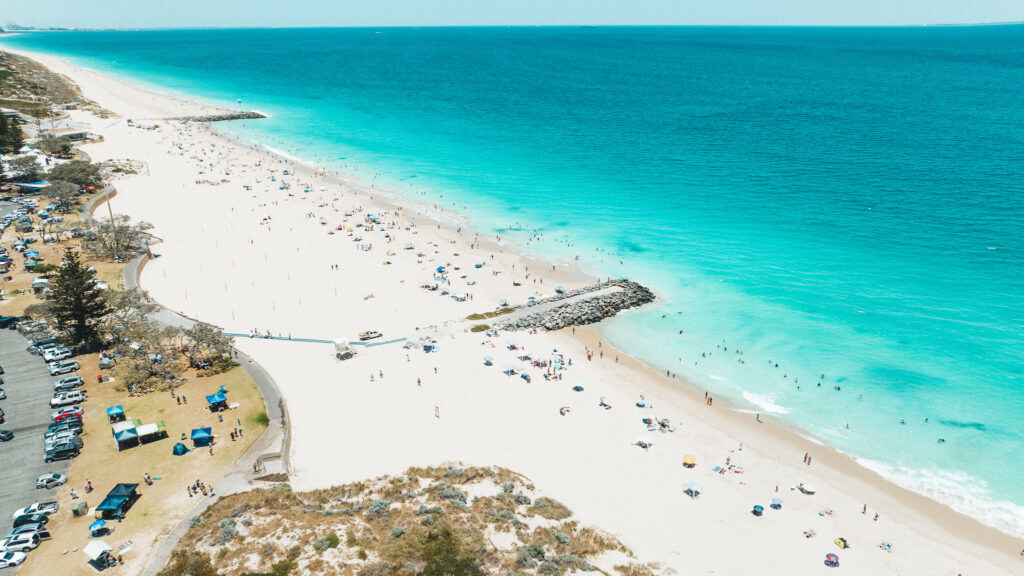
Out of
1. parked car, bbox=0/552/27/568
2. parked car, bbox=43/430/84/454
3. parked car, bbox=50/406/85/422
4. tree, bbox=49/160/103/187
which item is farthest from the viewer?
tree, bbox=49/160/103/187

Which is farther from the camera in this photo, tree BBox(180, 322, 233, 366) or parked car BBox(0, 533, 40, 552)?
tree BBox(180, 322, 233, 366)

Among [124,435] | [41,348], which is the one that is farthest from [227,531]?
[41,348]

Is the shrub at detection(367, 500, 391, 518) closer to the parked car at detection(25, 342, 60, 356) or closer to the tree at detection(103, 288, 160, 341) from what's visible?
the tree at detection(103, 288, 160, 341)

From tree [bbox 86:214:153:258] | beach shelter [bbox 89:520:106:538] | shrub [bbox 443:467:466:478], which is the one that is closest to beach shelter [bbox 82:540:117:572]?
beach shelter [bbox 89:520:106:538]

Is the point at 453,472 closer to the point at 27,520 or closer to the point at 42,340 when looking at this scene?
the point at 27,520

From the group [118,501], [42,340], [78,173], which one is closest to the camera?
[118,501]

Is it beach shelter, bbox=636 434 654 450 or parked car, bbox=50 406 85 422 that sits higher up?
beach shelter, bbox=636 434 654 450

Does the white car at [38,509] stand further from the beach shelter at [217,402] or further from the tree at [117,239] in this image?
the tree at [117,239]
